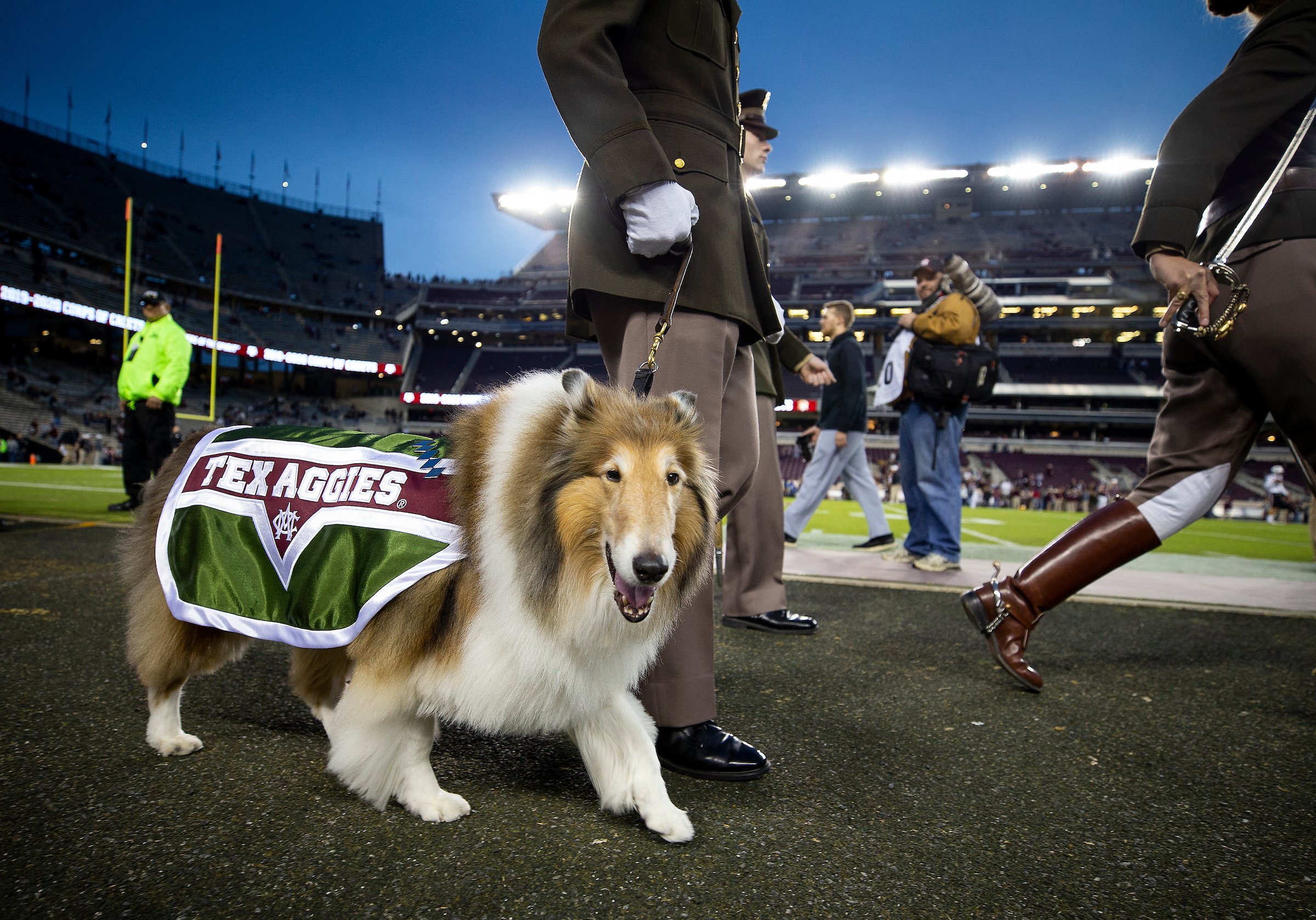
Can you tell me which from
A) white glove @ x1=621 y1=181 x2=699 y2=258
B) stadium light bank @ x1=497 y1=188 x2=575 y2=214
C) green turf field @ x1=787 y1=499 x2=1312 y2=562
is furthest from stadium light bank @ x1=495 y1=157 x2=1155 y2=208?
white glove @ x1=621 y1=181 x2=699 y2=258

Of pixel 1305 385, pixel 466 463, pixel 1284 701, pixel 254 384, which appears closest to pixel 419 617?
pixel 466 463

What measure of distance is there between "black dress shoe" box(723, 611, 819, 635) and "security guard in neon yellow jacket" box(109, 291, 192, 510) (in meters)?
5.59

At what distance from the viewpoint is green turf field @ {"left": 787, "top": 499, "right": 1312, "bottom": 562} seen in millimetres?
8656

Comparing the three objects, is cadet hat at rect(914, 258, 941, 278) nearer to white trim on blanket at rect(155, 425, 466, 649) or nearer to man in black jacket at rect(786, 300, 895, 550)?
man in black jacket at rect(786, 300, 895, 550)

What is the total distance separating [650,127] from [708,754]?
1535 mm

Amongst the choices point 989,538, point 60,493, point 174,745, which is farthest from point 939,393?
point 60,493

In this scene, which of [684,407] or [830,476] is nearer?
[684,407]

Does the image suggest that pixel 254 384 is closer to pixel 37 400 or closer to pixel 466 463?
pixel 37 400

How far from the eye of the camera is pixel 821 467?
6.14m

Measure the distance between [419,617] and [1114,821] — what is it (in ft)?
5.13

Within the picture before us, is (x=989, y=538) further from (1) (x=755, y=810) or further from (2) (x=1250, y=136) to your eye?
(1) (x=755, y=810)

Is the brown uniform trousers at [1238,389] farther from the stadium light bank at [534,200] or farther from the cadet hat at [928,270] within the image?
the stadium light bank at [534,200]

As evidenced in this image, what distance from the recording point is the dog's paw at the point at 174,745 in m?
1.79

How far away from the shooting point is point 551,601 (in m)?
1.41
